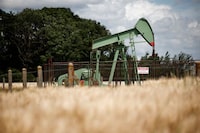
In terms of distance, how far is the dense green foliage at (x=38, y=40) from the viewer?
4938 centimetres

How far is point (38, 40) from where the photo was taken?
170 ft

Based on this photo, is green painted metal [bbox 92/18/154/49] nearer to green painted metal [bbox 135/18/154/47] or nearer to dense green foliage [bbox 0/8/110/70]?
green painted metal [bbox 135/18/154/47]

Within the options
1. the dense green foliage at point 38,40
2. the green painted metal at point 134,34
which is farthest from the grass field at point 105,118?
the dense green foliage at point 38,40

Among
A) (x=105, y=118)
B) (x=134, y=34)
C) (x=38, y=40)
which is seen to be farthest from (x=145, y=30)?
(x=38, y=40)

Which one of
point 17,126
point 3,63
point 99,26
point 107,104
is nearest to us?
point 17,126

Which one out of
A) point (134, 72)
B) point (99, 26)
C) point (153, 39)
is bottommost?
point (134, 72)

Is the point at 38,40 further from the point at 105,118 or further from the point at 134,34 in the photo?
the point at 105,118

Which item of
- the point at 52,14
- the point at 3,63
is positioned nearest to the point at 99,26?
the point at 52,14

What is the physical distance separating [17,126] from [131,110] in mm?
835

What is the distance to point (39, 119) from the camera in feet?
7.85

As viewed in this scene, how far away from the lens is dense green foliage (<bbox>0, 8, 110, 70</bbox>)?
49.4 meters

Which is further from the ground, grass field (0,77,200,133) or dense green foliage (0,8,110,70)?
dense green foliage (0,8,110,70)

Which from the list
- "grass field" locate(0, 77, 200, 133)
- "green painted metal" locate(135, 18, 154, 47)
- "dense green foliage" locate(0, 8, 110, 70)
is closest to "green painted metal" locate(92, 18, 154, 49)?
"green painted metal" locate(135, 18, 154, 47)

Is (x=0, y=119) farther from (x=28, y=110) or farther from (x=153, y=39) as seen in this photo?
(x=153, y=39)
